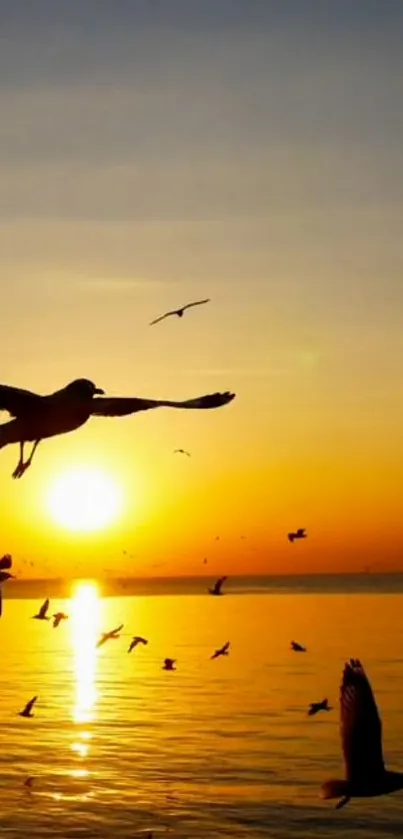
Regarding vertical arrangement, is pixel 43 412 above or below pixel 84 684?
below

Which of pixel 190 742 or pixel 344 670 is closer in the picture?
pixel 344 670

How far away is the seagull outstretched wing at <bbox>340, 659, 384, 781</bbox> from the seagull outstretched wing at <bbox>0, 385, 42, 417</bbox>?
15.5 ft

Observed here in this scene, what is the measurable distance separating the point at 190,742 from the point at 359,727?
30496 mm

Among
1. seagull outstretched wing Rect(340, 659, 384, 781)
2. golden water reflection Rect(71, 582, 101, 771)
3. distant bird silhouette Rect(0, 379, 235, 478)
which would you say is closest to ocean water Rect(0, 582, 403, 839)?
golden water reflection Rect(71, 582, 101, 771)

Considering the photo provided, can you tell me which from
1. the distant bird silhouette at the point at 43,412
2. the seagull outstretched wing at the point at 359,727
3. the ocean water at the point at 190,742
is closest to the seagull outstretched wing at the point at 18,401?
the distant bird silhouette at the point at 43,412

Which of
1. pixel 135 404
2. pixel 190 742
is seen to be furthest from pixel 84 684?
pixel 135 404

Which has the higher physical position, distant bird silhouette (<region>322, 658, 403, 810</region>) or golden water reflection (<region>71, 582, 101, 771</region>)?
golden water reflection (<region>71, 582, 101, 771</region>)

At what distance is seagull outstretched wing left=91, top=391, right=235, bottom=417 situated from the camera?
16.1 metres

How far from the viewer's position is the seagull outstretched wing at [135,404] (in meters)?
16.1

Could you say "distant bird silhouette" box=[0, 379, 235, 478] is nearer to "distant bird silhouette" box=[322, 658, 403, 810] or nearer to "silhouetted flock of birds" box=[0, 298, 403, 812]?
"silhouetted flock of birds" box=[0, 298, 403, 812]

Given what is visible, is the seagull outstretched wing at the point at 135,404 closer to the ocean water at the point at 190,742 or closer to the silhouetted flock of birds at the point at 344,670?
the silhouetted flock of birds at the point at 344,670

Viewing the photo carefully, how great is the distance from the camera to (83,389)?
15.4 meters

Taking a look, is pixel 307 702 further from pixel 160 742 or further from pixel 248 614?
pixel 248 614

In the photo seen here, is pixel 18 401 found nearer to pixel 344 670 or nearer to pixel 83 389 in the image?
pixel 83 389
